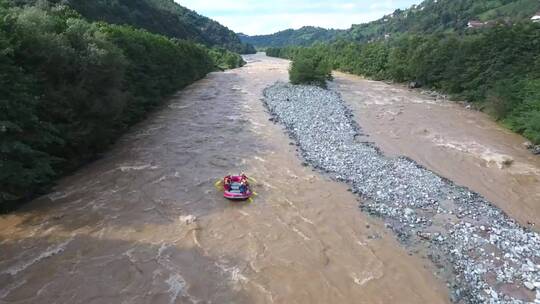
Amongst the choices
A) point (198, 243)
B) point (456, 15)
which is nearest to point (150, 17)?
point (456, 15)

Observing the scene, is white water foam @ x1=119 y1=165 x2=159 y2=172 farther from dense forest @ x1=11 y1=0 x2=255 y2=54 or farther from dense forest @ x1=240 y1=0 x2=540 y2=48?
dense forest @ x1=240 y1=0 x2=540 y2=48

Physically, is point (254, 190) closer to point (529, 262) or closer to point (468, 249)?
point (468, 249)

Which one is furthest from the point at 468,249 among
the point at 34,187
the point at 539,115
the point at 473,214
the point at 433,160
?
the point at 539,115

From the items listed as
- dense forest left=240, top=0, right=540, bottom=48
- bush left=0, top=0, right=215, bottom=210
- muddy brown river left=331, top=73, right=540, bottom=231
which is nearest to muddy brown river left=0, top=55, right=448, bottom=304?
bush left=0, top=0, right=215, bottom=210

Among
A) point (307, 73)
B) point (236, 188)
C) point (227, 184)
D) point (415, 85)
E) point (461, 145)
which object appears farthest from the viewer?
point (415, 85)

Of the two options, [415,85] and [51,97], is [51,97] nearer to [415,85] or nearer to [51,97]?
[51,97]

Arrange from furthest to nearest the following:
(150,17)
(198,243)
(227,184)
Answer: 1. (150,17)
2. (227,184)
3. (198,243)

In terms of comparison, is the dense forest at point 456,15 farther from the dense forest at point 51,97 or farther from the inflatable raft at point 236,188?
the inflatable raft at point 236,188
